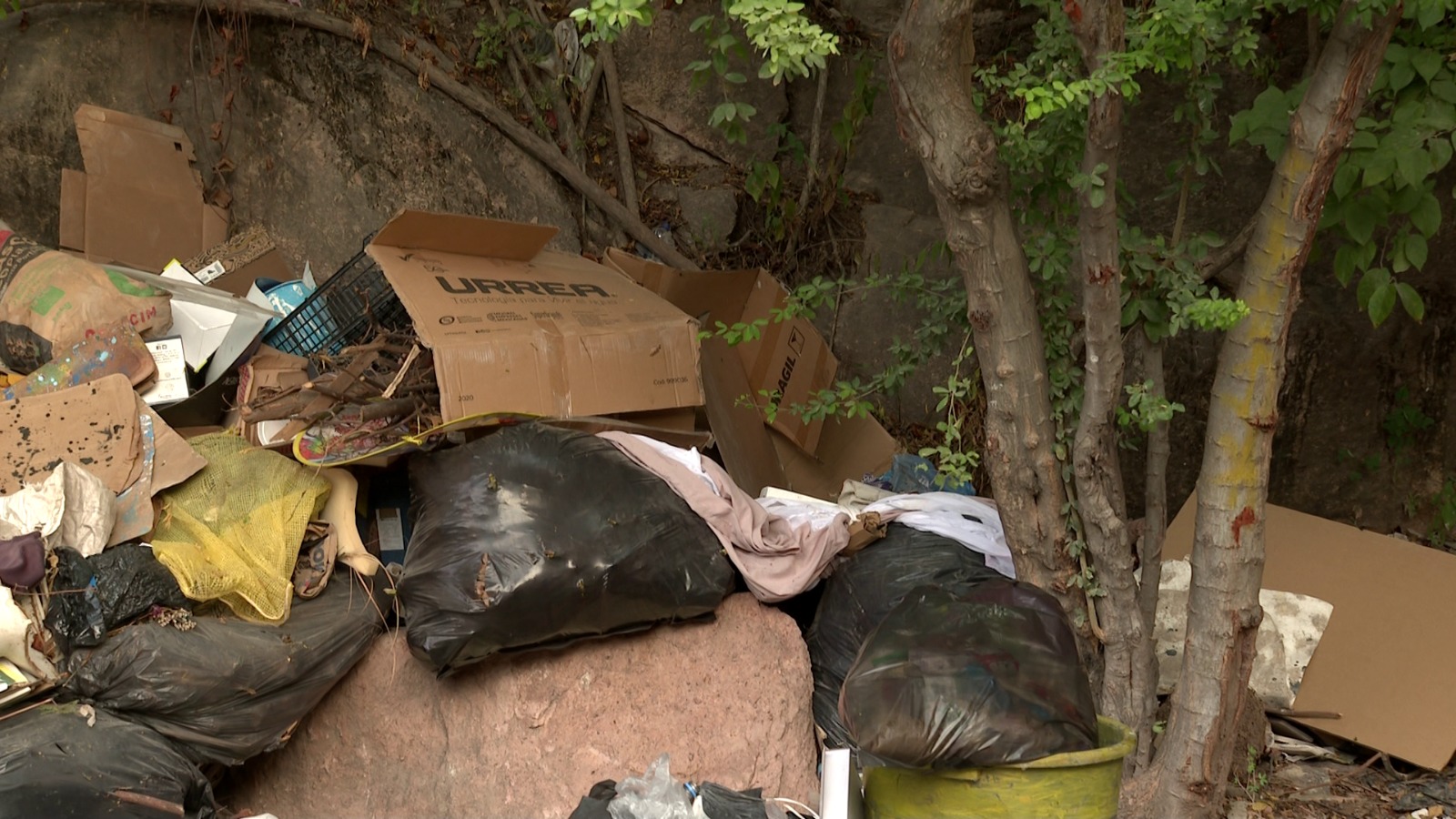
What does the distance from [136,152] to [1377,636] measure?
418 cm

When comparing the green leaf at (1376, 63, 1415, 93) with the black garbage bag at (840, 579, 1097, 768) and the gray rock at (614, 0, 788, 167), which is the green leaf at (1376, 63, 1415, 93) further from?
the gray rock at (614, 0, 788, 167)

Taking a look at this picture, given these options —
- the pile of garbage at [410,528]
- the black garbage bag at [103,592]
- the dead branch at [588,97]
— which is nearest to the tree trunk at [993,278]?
the pile of garbage at [410,528]

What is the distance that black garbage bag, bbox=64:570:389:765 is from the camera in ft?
7.22

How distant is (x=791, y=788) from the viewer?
2.44 meters

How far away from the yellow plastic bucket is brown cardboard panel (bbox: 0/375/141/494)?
1.91 meters

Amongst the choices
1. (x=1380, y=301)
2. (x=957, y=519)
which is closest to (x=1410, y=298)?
(x=1380, y=301)

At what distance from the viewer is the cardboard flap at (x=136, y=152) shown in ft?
12.6

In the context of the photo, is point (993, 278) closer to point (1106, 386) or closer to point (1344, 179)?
point (1106, 386)

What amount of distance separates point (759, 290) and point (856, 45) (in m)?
0.93

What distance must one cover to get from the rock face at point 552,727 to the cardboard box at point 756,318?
3.46ft

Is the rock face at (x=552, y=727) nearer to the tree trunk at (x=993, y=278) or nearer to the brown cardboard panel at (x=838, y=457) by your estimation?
the tree trunk at (x=993, y=278)

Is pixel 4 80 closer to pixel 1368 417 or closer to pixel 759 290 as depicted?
pixel 759 290

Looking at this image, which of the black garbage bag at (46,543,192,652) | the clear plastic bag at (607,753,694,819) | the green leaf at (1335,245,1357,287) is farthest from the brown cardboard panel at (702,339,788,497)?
the green leaf at (1335,245,1357,287)

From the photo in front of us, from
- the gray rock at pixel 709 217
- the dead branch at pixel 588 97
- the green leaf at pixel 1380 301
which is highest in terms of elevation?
the green leaf at pixel 1380 301
